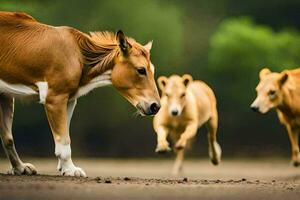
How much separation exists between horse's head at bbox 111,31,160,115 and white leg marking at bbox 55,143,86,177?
31.8 inches

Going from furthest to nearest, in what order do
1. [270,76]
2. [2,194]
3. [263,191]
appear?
[270,76], [263,191], [2,194]

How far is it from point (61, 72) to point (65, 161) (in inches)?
33.2

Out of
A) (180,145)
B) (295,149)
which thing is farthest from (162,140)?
(295,149)

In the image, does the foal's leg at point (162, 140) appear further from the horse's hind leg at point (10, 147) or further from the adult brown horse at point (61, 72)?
the horse's hind leg at point (10, 147)

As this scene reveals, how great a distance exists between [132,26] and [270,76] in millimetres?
5843

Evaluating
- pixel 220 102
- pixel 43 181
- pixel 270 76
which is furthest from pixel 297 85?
pixel 43 181

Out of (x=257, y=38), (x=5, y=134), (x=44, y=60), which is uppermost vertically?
(x=257, y=38)

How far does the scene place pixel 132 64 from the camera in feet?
31.9

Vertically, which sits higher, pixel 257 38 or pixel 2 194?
pixel 257 38

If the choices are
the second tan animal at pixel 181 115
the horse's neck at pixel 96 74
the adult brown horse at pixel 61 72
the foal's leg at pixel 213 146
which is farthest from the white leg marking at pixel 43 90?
the foal's leg at pixel 213 146

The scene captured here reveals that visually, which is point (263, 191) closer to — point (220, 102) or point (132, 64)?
A: point (132, 64)

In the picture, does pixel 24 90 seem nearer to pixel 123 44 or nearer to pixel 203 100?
pixel 123 44

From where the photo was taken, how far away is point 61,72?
9.50 metres

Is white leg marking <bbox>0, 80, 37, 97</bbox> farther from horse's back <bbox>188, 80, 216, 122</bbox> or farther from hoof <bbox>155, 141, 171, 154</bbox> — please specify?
horse's back <bbox>188, 80, 216, 122</bbox>
